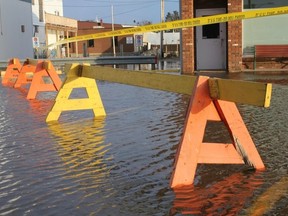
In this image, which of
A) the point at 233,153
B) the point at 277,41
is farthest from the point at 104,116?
the point at 277,41

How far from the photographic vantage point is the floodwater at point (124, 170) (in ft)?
13.9

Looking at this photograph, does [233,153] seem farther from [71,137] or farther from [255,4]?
[255,4]

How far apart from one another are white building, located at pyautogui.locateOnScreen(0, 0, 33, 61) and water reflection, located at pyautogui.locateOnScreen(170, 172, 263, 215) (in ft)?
94.5

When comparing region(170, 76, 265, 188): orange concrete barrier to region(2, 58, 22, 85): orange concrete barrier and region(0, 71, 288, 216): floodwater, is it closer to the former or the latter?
region(0, 71, 288, 216): floodwater

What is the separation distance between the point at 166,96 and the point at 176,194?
24.7 ft

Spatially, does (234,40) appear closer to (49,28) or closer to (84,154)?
(84,154)

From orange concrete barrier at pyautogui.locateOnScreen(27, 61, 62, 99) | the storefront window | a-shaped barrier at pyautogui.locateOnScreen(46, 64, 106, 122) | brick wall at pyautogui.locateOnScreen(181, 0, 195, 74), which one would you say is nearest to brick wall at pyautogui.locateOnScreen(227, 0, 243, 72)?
the storefront window

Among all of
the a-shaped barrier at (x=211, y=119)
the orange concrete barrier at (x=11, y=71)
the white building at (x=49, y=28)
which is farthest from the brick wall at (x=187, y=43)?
the white building at (x=49, y=28)

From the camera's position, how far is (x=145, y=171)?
17.3ft

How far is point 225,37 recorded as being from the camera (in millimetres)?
17844

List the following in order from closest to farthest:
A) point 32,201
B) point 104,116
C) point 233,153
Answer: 1. point 32,201
2. point 233,153
3. point 104,116

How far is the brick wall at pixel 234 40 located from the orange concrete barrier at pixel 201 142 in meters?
12.6

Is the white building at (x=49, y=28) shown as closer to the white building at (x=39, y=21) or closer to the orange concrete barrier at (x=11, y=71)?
the white building at (x=39, y=21)

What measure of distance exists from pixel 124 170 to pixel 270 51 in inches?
531
